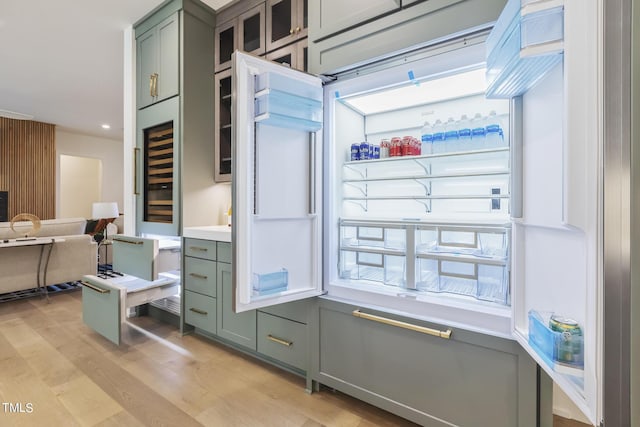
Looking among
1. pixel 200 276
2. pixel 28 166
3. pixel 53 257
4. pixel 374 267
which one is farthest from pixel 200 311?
pixel 28 166

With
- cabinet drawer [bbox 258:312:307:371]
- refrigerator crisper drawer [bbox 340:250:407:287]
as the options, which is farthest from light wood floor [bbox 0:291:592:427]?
refrigerator crisper drawer [bbox 340:250:407:287]

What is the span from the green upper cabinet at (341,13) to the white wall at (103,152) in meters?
7.17

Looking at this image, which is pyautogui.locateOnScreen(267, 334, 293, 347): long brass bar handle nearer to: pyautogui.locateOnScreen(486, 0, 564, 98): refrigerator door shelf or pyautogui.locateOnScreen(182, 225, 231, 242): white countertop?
pyautogui.locateOnScreen(182, 225, 231, 242): white countertop

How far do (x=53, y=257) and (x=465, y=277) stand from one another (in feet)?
14.7

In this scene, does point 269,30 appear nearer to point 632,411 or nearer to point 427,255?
point 427,255

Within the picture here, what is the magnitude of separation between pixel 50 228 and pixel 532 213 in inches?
188

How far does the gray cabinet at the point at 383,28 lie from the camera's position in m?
1.21

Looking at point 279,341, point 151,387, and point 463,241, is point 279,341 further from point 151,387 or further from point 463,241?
point 463,241

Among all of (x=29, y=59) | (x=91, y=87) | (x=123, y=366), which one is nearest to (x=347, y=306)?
(x=123, y=366)

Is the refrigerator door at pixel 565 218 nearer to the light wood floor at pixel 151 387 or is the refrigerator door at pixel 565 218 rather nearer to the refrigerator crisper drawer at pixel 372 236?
the refrigerator crisper drawer at pixel 372 236

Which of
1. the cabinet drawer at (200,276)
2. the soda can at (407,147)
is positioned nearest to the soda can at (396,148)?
the soda can at (407,147)

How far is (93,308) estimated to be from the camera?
2377 mm

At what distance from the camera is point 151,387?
5.96 ft

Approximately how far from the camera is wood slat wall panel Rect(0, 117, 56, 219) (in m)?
5.63
